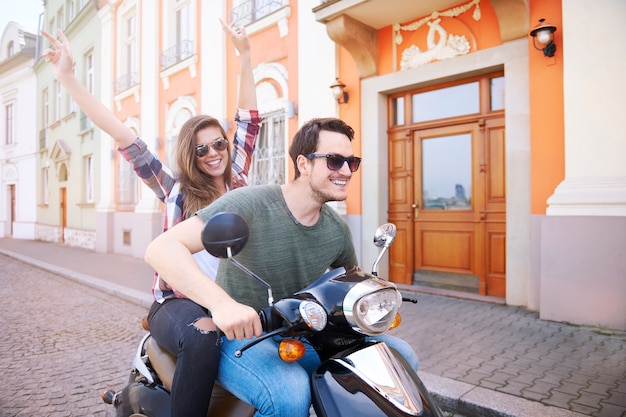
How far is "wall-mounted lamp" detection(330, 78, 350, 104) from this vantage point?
7832 mm

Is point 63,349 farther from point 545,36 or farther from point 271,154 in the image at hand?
point 545,36

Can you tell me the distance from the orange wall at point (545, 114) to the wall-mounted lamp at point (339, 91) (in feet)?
9.86

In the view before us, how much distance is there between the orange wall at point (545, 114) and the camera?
5.54m

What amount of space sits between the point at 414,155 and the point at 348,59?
2.04 m

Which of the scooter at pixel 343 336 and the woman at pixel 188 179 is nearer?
the scooter at pixel 343 336

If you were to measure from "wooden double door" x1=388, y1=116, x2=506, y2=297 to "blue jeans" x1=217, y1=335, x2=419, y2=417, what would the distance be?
5489mm

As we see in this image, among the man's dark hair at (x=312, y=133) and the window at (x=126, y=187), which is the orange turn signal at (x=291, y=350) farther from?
the window at (x=126, y=187)

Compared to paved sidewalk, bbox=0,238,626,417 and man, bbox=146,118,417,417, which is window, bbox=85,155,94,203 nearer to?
paved sidewalk, bbox=0,238,626,417

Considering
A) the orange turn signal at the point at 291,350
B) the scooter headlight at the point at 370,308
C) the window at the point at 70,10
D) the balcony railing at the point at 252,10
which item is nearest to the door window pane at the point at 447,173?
the balcony railing at the point at 252,10

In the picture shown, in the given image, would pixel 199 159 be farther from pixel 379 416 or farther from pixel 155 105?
pixel 155 105

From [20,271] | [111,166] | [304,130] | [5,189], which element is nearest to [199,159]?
[304,130]

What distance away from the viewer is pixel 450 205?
7.04 metres

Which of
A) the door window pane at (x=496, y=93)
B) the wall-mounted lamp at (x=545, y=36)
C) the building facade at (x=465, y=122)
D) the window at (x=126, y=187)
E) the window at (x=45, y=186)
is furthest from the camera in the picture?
the window at (x=45, y=186)

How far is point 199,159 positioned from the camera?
275 cm
